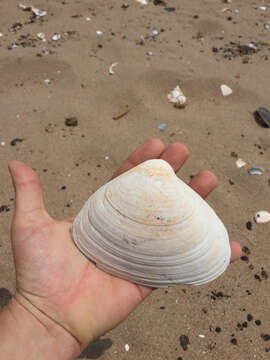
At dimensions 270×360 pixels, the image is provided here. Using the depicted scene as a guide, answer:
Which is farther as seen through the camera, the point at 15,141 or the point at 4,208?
the point at 15,141

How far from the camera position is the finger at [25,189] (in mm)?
1650

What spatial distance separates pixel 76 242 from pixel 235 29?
3526 millimetres

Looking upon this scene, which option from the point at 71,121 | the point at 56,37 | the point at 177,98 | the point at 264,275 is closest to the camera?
the point at 264,275

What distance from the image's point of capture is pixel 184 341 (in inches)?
77.4

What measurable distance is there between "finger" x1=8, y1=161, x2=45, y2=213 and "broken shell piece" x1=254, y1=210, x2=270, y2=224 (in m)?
1.70

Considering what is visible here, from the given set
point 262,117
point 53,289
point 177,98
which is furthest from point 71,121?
point 262,117

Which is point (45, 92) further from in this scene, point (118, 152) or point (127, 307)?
point (127, 307)

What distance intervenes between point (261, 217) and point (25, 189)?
6.00 ft

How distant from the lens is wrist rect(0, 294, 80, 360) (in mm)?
1462

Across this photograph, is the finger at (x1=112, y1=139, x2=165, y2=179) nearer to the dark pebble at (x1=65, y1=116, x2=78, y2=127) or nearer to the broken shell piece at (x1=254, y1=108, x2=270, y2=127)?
the dark pebble at (x1=65, y1=116, x2=78, y2=127)

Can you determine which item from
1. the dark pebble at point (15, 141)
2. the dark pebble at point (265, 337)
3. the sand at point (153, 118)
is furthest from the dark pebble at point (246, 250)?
the dark pebble at point (15, 141)

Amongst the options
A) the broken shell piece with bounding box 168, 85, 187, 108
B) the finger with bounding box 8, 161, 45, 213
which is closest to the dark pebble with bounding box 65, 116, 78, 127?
the broken shell piece with bounding box 168, 85, 187, 108

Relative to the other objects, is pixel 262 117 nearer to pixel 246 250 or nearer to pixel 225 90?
pixel 225 90

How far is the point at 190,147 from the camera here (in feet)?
9.33
